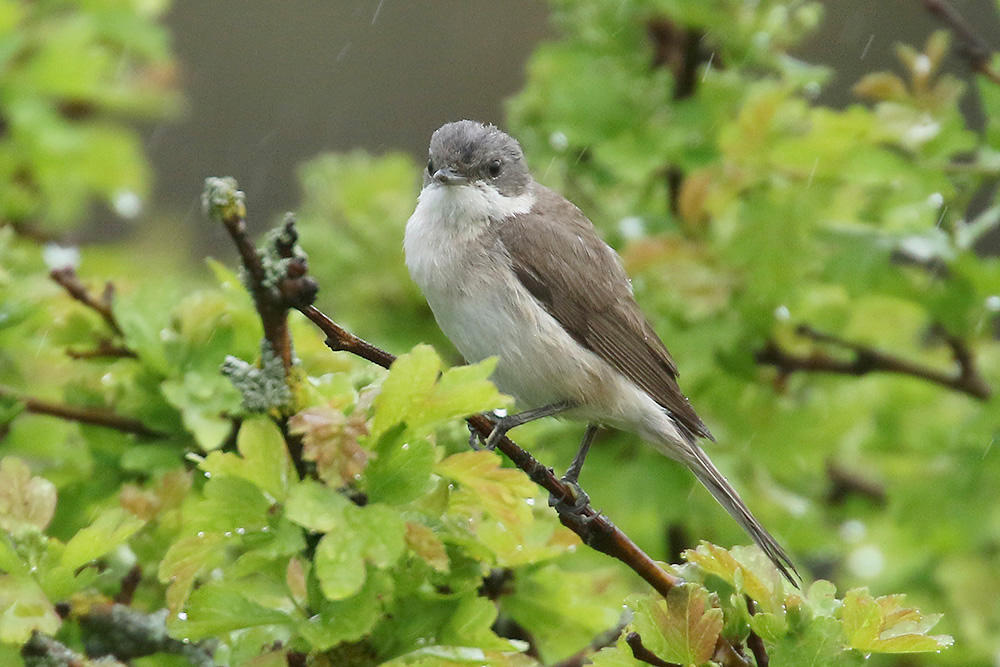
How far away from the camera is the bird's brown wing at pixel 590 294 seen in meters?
3.35

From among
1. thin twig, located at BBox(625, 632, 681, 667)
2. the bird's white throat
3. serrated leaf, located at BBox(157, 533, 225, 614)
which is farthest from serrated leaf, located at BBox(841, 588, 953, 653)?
the bird's white throat

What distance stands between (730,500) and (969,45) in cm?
138

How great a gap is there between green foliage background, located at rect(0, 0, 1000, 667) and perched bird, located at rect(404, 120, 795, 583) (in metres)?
0.12

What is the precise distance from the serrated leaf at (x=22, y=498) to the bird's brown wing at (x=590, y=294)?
1.71 metres

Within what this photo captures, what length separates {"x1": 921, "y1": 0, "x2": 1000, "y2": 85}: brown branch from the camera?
3080mm

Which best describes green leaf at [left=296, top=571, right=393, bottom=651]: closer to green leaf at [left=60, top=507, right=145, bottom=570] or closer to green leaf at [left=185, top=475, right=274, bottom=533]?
green leaf at [left=185, top=475, right=274, bottom=533]

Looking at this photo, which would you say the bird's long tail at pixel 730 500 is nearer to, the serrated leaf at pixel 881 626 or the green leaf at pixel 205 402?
the serrated leaf at pixel 881 626

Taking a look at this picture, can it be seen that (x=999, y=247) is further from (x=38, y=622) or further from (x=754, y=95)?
(x=38, y=622)

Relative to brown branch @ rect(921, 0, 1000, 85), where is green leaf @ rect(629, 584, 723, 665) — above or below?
below

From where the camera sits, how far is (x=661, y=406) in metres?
3.31

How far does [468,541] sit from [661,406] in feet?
4.97

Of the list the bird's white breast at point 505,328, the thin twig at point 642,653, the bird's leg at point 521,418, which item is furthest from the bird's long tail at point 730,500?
the thin twig at point 642,653

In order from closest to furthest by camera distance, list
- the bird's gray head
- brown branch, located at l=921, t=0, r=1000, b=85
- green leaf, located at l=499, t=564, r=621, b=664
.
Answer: green leaf, located at l=499, t=564, r=621, b=664
brown branch, located at l=921, t=0, r=1000, b=85
the bird's gray head

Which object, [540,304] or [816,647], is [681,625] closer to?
[816,647]
